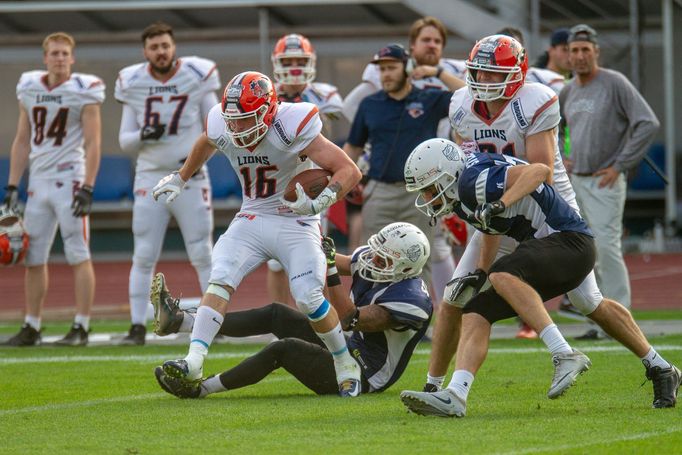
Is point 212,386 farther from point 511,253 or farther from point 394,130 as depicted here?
point 394,130

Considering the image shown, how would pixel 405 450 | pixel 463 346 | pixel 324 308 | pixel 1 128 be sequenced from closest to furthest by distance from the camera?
pixel 405 450 < pixel 463 346 < pixel 324 308 < pixel 1 128

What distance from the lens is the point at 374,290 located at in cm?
630

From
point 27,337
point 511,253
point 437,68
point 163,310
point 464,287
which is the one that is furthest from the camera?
point 27,337

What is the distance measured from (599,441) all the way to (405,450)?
680 mm

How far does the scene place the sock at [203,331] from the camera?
19.3 ft

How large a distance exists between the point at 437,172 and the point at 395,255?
0.85 m

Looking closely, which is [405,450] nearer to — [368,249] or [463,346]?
[463,346]

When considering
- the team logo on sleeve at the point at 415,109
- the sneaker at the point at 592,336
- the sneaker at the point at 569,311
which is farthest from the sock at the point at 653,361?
the sneaker at the point at 569,311

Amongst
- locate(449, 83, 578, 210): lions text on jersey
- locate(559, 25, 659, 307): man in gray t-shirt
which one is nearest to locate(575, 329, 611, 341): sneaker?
locate(559, 25, 659, 307): man in gray t-shirt

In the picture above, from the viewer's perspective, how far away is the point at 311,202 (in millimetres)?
6004

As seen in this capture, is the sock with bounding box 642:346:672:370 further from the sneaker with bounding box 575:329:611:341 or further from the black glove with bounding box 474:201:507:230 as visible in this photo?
the sneaker with bounding box 575:329:611:341

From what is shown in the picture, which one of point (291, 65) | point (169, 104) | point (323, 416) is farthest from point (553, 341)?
point (169, 104)

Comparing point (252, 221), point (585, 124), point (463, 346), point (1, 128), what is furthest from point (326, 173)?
point (1, 128)

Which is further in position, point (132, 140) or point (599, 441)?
point (132, 140)
